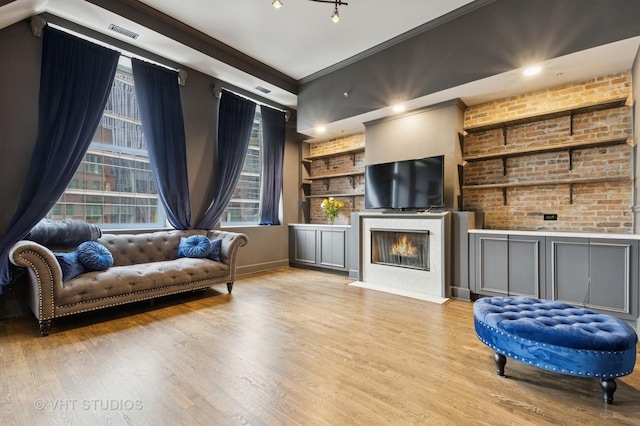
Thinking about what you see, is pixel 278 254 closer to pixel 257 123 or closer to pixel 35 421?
pixel 257 123

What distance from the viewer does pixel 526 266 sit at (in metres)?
3.54

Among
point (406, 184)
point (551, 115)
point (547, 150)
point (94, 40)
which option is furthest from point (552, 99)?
point (94, 40)

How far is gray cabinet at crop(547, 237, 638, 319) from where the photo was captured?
115 inches

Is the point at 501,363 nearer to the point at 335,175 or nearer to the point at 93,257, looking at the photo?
the point at 93,257

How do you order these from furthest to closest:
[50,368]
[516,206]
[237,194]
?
[237,194], [516,206], [50,368]

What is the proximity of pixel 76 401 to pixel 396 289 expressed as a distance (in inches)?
153

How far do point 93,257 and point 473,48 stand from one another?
5.21 meters

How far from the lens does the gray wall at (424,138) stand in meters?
4.30

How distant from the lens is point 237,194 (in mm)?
5734

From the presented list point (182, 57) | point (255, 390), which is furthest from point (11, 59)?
point (255, 390)

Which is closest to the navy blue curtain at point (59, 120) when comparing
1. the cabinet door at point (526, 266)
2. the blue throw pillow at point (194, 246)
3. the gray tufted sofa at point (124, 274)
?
the gray tufted sofa at point (124, 274)

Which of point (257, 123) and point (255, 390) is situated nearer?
point (255, 390)

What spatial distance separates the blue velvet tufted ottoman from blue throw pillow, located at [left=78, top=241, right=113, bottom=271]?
3.84 metres

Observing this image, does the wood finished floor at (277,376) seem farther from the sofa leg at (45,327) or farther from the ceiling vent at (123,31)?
the ceiling vent at (123,31)
